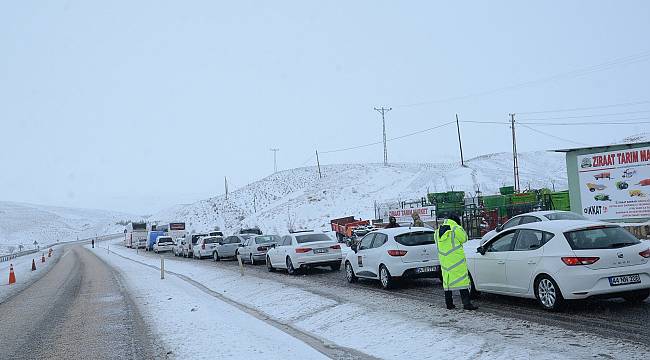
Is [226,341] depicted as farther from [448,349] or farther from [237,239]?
[237,239]

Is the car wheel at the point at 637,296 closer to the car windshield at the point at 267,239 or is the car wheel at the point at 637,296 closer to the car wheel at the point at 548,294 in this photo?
the car wheel at the point at 548,294

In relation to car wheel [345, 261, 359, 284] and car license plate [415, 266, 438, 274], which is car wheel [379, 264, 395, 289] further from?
car wheel [345, 261, 359, 284]

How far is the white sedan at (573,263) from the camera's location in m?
9.34

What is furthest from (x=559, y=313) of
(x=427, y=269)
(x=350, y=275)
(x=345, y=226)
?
(x=345, y=226)

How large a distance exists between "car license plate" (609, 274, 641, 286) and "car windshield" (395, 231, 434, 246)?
6055mm

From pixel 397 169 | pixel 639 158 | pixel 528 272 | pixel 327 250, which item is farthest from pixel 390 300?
pixel 397 169

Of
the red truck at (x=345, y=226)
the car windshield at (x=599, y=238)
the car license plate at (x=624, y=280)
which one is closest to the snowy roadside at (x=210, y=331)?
the car windshield at (x=599, y=238)

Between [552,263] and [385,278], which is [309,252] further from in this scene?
[552,263]

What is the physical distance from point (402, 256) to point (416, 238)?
2.28 ft

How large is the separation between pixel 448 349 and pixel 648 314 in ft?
11.4

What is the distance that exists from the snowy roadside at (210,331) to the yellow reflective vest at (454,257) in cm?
294

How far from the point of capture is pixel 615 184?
2373cm

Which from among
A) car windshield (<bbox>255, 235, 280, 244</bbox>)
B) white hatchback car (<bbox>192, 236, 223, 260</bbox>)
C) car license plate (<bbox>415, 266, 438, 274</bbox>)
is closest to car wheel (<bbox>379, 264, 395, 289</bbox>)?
car license plate (<bbox>415, 266, 438, 274</bbox>)

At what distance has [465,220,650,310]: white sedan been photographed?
934 centimetres
